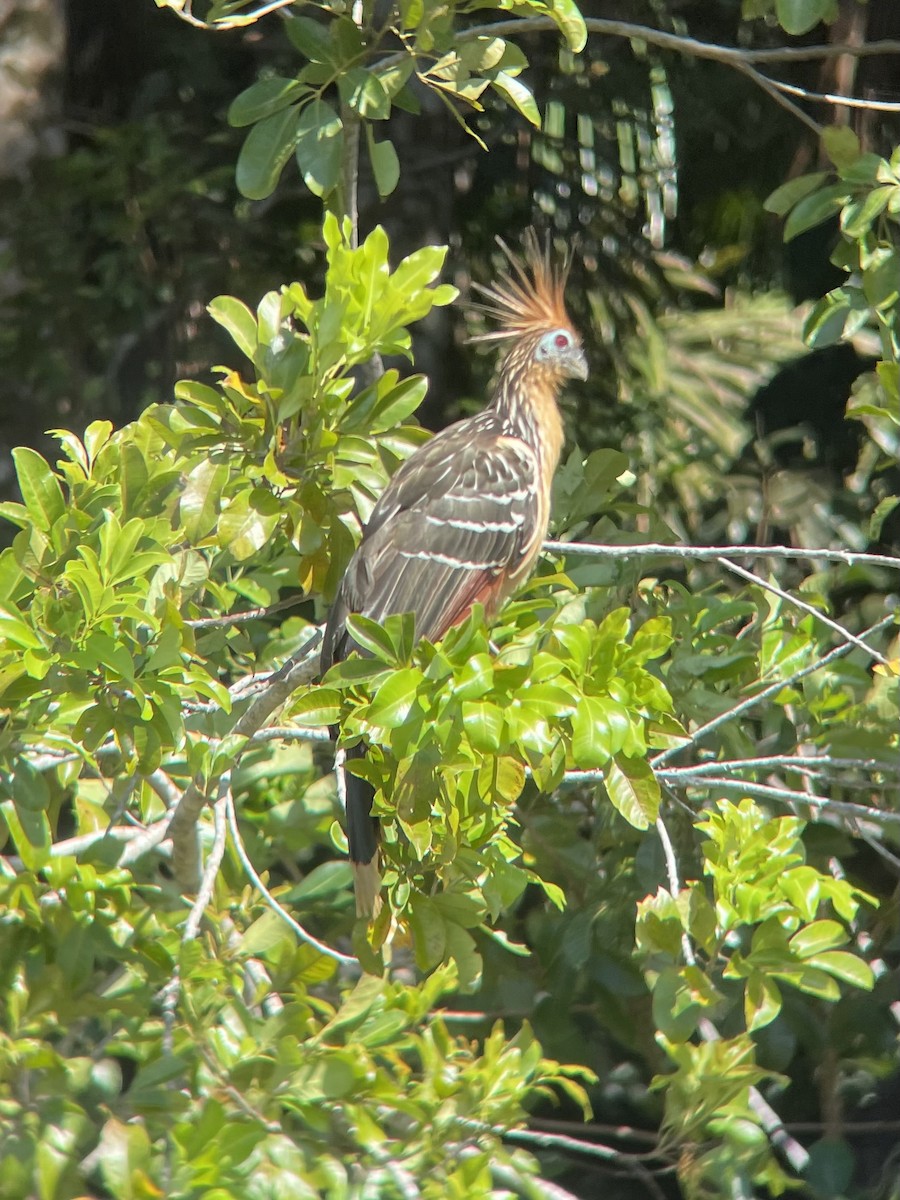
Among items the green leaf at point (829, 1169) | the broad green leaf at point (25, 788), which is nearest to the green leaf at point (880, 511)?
the green leaf at point (829, 1169)

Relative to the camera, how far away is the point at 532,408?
405cm

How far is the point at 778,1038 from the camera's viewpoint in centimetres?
384

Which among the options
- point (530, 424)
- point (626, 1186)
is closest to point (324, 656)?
point (530, 424)

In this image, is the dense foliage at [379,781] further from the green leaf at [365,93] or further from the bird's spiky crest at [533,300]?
the bird's spiky crest at [533,300]

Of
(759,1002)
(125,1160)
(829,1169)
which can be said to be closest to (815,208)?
(759,1002)

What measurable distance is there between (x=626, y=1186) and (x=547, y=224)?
121 inches

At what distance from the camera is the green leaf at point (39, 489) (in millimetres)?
2586

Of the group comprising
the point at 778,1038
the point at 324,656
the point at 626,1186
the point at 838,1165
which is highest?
the point at 324,656

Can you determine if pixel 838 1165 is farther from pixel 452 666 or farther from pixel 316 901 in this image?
pixel 452 666

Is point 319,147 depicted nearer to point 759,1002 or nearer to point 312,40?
point 312,40

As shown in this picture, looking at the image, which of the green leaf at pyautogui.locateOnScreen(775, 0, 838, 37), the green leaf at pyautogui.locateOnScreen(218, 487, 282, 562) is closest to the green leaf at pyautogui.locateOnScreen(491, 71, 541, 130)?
the green leaf at pyautogui.locateOnScreen(775, 0, 838, 37)

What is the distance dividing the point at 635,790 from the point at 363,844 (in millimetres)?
748

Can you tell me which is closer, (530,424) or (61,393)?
(530,424)

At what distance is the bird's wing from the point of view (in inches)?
134
